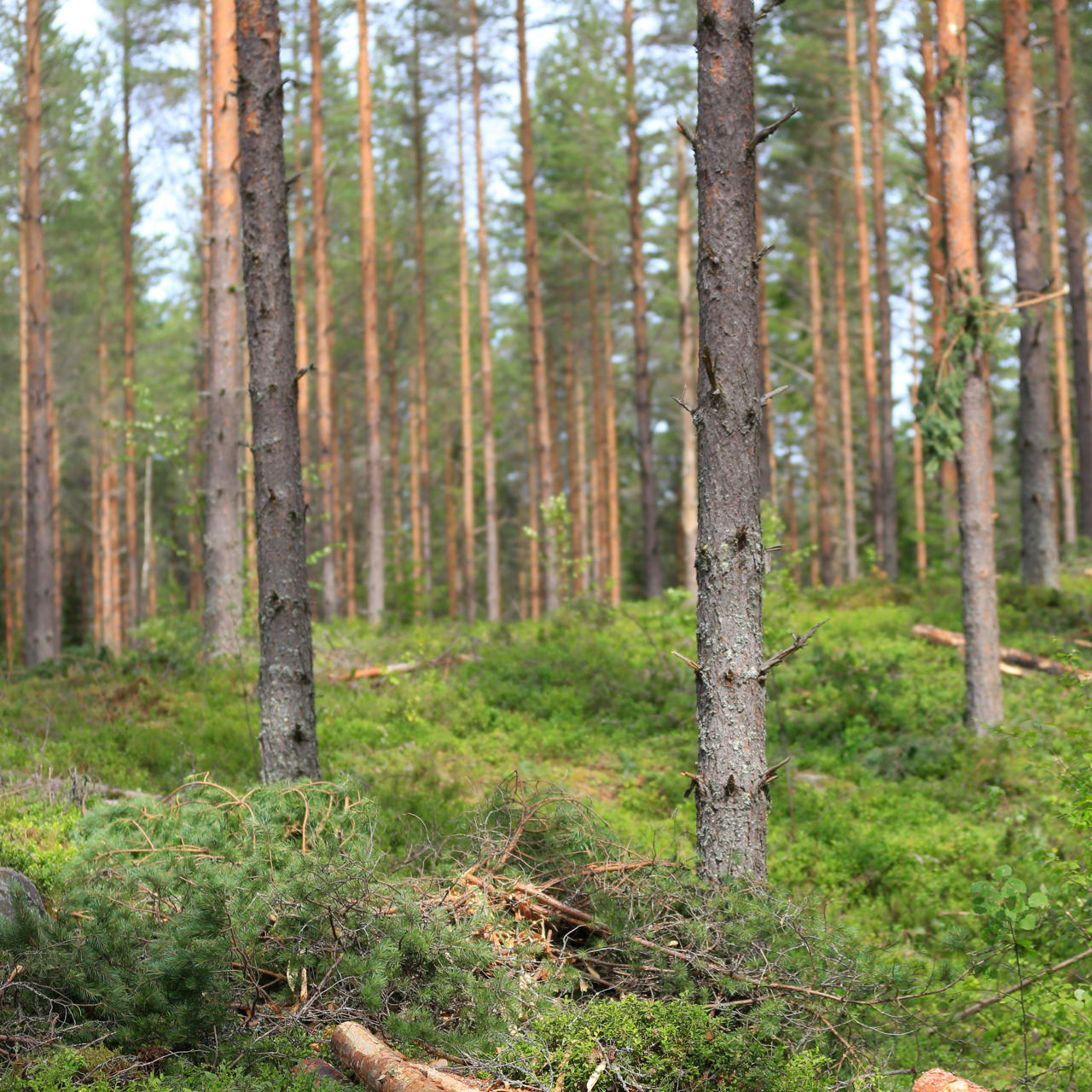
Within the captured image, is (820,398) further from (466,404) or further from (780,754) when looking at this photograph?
(780,754)

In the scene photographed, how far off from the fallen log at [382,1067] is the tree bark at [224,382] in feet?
25.6

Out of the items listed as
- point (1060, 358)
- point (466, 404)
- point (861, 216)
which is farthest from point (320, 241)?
point (1060, 358)

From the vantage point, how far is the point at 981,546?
8.72 metres

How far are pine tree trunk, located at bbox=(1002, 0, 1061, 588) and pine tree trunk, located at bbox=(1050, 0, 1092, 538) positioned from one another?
21.8 feet

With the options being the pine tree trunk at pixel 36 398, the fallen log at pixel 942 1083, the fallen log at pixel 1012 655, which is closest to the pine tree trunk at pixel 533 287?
the fallen log at pixel 1012 655

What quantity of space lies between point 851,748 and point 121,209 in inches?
952

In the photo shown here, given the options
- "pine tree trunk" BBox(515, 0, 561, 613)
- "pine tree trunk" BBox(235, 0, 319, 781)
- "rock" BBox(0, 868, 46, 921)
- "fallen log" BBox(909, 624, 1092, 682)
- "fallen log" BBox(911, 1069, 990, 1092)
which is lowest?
"fallen log" BBox(911, 1069, 990, 1092)

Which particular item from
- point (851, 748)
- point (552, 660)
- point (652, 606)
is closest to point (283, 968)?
point (851, 748)

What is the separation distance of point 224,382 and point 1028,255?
10.9 metres

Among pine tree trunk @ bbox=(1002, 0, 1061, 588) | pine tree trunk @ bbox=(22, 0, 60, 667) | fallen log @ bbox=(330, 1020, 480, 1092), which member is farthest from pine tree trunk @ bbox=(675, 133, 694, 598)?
fallen log @ bbox=(330, 1020, 480, 1092)

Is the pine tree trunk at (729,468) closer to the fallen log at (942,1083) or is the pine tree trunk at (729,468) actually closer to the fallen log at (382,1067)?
the fallen log at (942,1083)

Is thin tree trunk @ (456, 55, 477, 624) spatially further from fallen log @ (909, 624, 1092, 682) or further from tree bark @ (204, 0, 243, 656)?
fallen log @ (909, 624, 1092, 682)

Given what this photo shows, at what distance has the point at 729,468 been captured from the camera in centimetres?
488

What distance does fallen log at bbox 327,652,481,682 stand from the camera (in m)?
10.6
